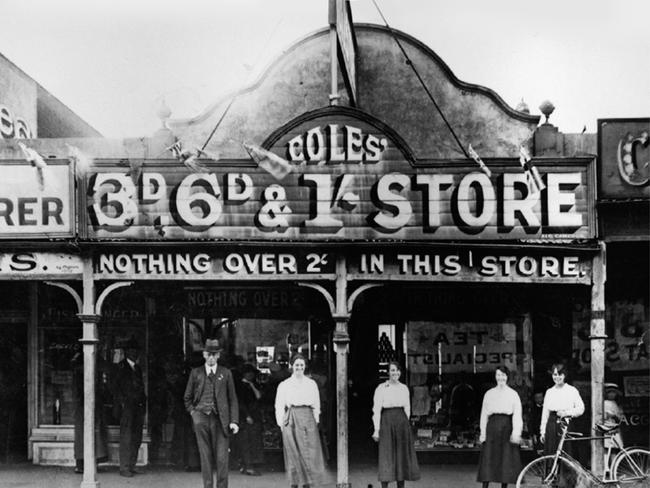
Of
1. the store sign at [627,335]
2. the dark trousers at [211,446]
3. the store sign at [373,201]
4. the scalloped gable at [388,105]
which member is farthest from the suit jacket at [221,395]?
the store sign at [627,335]

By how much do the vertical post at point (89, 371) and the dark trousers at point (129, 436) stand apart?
1413mm

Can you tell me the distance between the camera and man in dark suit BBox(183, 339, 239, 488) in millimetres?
10859

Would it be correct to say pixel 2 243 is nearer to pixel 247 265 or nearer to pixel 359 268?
pixel 247 265

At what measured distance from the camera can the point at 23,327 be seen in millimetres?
13891

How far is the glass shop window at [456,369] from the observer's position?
44.5ft

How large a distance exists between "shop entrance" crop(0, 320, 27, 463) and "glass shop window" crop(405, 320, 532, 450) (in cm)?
636

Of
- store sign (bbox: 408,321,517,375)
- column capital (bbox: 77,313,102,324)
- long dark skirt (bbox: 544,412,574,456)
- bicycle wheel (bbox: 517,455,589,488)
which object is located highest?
column capital (bbox: 77,313,102,324)

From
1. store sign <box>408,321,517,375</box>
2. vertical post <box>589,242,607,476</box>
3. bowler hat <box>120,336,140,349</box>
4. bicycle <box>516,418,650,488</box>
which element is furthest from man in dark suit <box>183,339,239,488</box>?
vertical post <box>589,242,607,476</box>

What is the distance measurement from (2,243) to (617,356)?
9.64 meters

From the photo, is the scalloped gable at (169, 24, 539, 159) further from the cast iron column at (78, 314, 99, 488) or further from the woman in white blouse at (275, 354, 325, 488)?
the woman in white blouse at (275, 354, 325, 488)

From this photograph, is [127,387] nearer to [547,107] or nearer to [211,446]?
[211,446]

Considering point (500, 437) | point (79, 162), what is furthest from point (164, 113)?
point (500, 437)

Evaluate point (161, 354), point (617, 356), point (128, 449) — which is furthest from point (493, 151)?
point (128, 449)

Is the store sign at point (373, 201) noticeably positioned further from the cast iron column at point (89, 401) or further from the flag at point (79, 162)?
the cast iron column at point (89, 401)
